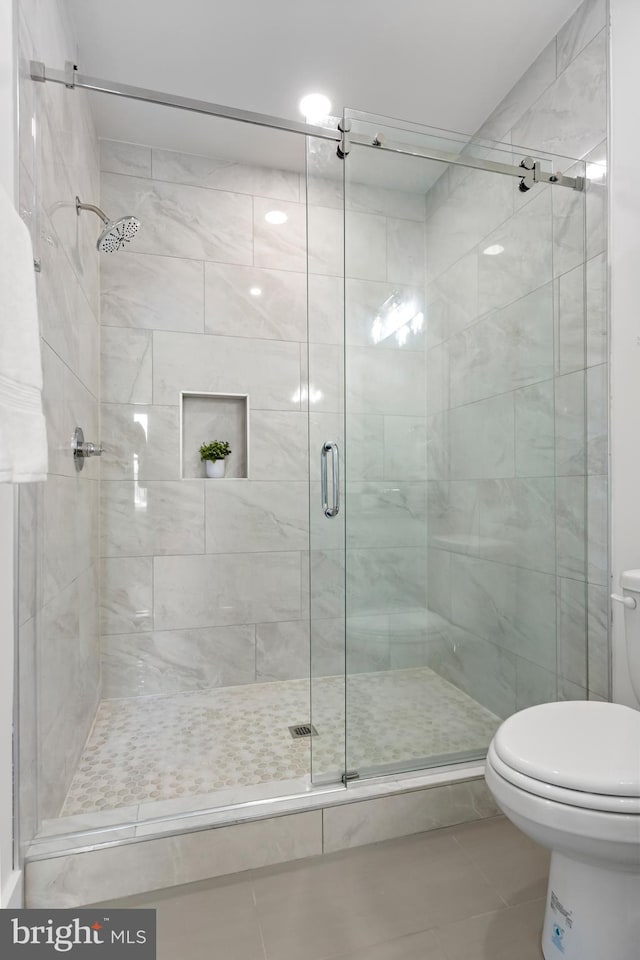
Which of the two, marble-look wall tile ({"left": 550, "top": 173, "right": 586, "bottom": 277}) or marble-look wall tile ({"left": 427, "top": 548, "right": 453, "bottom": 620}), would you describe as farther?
marble-look wall tile ({"left": 550, "top": 173, "right": 586, "bottom": 277})

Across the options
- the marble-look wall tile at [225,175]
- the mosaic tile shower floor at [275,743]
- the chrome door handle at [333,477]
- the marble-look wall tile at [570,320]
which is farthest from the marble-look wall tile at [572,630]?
the marble-look wall tile at [225,175]

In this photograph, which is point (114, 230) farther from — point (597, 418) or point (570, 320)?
point (597, 418)

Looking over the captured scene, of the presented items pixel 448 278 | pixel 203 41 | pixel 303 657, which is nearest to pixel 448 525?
pixel 448 278

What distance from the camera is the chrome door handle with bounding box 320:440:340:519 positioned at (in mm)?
1587

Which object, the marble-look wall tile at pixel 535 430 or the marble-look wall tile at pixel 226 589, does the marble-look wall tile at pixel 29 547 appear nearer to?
the marble-look wall tile at pixel 226 589

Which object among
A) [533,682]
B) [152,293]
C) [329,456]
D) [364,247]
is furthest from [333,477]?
[152,293]

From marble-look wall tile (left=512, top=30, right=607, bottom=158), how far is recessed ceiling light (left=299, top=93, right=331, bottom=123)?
843 millimetres

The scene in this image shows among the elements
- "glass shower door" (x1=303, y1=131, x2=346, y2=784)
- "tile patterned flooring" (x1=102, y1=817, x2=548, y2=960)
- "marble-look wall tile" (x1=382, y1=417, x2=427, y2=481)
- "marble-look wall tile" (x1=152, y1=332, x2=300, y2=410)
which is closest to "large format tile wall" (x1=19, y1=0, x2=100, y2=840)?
"marble-look wall tile" (x1=152, y1=332, x2=300, y2=410)

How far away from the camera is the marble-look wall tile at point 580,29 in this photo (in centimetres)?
172

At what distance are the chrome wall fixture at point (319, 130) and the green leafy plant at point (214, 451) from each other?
1.37m

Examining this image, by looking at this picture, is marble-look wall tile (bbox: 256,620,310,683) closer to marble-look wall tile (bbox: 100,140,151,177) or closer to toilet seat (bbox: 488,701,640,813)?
toilet seat (bbox: 488,701,640,813)

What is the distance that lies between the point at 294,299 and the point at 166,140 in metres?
0.93

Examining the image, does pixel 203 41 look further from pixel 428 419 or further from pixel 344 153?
pixel 428 419

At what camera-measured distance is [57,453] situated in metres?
1.60
